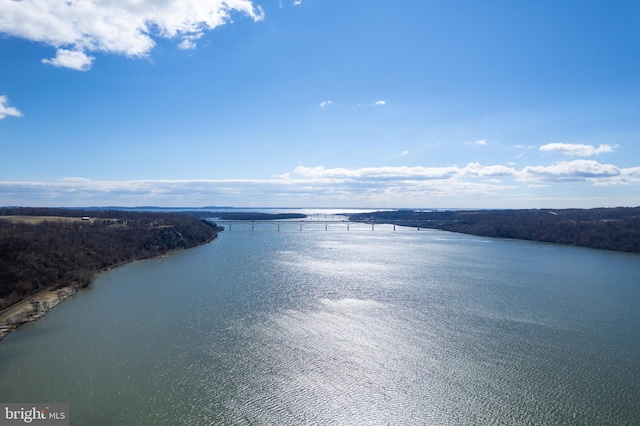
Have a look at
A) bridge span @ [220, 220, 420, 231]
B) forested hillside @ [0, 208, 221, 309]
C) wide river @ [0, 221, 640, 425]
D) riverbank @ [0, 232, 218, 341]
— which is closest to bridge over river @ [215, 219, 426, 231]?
Result: bridge span @ [220, 220, 420, 231]

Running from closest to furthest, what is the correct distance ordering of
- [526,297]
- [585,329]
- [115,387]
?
[115,387] < [585,329] < [526,297]

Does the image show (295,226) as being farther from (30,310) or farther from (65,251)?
(30,310)

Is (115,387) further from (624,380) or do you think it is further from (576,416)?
(624,380)

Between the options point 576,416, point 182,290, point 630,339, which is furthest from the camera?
point 182,290

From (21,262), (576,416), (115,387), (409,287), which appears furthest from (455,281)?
(21,262)

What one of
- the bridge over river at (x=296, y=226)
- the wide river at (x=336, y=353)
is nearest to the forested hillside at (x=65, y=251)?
the wide river at (x=336, y=353)

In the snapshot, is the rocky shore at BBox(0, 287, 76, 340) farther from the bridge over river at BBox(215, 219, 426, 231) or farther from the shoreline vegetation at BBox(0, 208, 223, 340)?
the bridge over river at BBox(215, 219, 426, 231)
